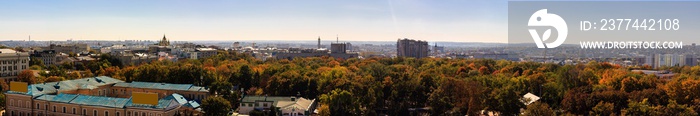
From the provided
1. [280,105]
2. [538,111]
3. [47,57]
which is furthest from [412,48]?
[538,111]

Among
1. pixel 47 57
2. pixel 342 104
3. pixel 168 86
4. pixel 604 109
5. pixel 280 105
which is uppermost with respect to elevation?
pixel 47 57

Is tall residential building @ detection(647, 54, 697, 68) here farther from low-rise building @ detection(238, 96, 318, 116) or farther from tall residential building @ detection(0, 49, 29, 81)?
tall residential building @ detection(0, 49, 29, 81)

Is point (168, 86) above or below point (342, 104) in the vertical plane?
above

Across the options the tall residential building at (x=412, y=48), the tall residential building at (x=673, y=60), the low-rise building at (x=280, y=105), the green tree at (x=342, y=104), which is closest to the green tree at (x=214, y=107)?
the low-rise building at (x=280, y=105)

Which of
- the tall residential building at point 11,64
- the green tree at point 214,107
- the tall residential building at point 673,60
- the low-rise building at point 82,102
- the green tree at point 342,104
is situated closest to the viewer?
the green tree at point 214,107

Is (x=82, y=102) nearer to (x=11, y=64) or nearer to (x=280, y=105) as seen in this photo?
(x=280, y=105)

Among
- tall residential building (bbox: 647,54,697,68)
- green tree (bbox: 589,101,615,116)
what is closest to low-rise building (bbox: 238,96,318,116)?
green tree (bbox: 589,101,615,116)

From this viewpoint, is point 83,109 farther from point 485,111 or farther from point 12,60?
point 12,60

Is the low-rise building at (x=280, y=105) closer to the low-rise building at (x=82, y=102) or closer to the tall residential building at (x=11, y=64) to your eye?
the low-rise building at (x=82, y=102)

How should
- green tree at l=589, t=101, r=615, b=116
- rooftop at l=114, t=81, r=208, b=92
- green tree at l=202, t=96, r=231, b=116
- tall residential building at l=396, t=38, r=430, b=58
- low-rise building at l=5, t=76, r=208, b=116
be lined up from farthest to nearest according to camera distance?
tall residential building at l=396, t=38, r=430, b=58 < rooftop at l=114, t=81, r=208, b=92 < low-rise building at l=5, t=76, r=208, b=116 < green tree at l=202, t=96, r=231, b=116 < green tree at l=589, t=101, r=615, b=116
